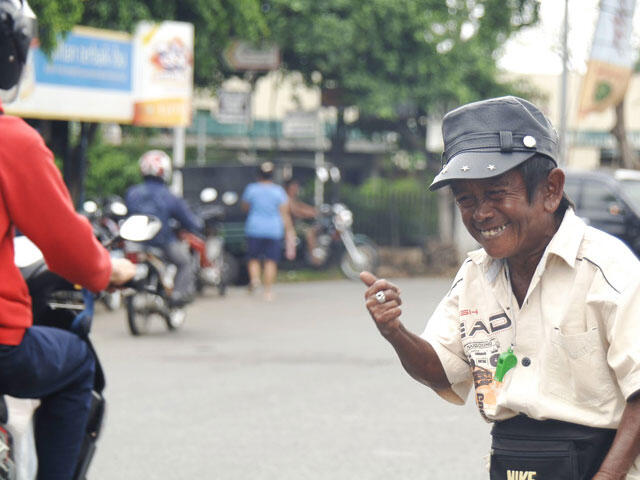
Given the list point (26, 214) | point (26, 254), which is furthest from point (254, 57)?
point (26, 214)

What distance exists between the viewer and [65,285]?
3631 millimetres

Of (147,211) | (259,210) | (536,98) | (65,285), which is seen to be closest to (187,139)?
(536,98)

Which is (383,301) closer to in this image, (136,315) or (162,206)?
(136,315)

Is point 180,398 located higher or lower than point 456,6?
lower

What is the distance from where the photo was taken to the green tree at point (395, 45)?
2180 centimetres

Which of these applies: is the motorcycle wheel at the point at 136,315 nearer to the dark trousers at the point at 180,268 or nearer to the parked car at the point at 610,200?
the dark trousers at the point at 180,268

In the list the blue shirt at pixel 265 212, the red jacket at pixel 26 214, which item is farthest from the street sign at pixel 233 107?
the red jacket at pixel 26 214

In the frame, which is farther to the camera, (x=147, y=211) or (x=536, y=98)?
(x=536, y=98)

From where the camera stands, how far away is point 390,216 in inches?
984

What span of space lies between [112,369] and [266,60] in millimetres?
13362

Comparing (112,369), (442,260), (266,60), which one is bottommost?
(442,260)

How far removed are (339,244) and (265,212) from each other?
4274mm

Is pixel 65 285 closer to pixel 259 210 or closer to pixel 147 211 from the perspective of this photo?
pixel 147 211

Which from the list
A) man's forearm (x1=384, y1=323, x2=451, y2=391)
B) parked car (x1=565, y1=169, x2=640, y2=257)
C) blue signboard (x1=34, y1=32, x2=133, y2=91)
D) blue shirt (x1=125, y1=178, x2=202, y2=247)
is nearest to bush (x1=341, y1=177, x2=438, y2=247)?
parked car (x1=565, y1=169, x2=640, y2=257)
